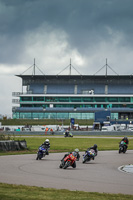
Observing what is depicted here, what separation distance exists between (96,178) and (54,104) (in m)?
114

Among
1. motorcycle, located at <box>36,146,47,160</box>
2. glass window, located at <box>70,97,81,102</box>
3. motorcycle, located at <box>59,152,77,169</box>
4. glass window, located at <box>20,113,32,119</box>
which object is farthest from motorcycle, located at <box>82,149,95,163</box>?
glass window, located at <box>70,97,81,102</box>

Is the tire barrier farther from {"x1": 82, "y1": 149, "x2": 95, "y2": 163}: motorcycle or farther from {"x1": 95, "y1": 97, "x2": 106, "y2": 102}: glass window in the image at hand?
{"x1": 95, "y1": 97, "x2": 106, "y2": 102}: glass window

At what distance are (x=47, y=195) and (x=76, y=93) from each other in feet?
396

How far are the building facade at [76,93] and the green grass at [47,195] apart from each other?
365 ft

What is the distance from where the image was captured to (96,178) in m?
16.3

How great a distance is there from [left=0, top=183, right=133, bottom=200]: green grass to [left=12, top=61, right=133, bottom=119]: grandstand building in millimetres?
111256

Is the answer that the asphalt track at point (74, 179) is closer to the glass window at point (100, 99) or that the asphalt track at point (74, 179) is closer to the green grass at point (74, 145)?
the green grass at point (74, 145)

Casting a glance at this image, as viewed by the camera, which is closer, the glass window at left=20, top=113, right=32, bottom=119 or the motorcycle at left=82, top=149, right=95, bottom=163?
the motorcycle at left=82, top=149, right=95, bottom=163

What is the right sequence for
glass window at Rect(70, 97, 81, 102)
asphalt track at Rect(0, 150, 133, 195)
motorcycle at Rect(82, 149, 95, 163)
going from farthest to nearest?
glass window at Rect(70, 97, 81, 102), motorcycle at Rect(82, 149, 95, 163), asphalt track at Rect(0, 150, 133, 195)

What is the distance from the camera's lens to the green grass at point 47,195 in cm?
1127

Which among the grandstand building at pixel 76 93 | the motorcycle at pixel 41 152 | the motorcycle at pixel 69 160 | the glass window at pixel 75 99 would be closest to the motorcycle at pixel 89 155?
the motorcycle at pixel 41 152

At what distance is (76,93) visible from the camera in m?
132

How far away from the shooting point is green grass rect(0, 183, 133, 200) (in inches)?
444

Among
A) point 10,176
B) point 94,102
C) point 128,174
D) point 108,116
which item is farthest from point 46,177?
point 94,102
